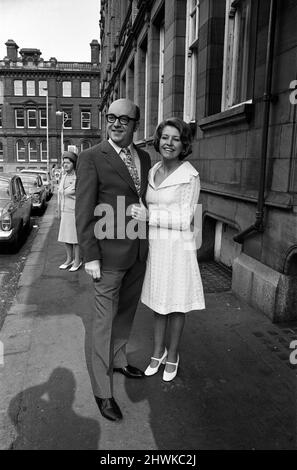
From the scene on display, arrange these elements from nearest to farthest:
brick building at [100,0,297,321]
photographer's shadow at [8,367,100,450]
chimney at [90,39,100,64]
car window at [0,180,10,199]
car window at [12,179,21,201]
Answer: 1. photographer's shadow at [8,367,100,450]
2. brick building at [100,0,297,321]
3. car window at [0,180,10,199]
4. car window at [12,179,21,201]
5. chimney at [90,39,100,64]

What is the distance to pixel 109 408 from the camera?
2873mm

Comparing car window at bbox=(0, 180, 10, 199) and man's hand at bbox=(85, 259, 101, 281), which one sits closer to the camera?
man's hand at bbox=(85, 259, 101, 281)

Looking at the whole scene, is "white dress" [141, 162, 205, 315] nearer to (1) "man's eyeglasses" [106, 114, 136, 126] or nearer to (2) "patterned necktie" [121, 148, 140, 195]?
(2) "patterned necktie" [121, 148, 140, 195]

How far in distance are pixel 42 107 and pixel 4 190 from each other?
54.6 m

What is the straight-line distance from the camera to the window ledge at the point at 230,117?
5.11 m

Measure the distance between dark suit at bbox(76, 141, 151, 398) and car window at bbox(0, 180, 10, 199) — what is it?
278 inches

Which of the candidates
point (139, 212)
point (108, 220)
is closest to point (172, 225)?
point (139, 212)

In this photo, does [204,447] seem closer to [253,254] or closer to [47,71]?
[253,254]

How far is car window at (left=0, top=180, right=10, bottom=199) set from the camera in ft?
31.1

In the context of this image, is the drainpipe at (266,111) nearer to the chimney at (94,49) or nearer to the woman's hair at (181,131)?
the woman's hair at (181,131)

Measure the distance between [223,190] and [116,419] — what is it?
3.92 m

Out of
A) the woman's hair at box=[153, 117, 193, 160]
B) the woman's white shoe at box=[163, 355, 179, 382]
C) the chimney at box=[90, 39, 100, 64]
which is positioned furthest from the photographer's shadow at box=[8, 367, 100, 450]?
the chimney at box=[90, 39, 100, 64]
